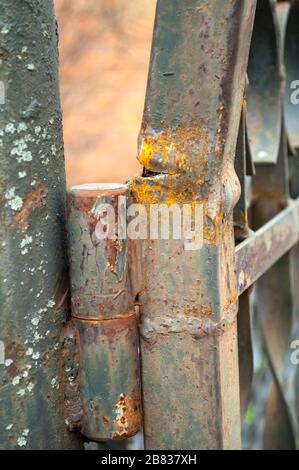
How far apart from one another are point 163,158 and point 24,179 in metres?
0.15

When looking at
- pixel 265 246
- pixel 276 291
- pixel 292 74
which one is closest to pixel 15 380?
pixel 265 246

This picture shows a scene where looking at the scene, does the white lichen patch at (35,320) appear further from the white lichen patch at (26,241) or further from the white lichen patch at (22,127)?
the white lichen patch at (22,127)

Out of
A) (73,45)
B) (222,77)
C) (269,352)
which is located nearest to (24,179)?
(222,77)

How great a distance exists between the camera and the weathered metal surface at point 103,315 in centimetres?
70

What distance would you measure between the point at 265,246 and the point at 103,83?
3416 millimetres

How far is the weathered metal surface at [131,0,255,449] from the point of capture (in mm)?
690

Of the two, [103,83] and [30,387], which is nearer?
[30,387]

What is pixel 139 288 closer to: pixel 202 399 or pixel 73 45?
pixel 202 399

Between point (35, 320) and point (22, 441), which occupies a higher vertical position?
point (35, 320)

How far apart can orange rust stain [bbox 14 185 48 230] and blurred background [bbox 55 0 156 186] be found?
2.92 meters

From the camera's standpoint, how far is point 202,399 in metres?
0.72

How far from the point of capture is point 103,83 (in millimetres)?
4234

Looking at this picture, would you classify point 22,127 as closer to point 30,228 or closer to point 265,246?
point 30,228
